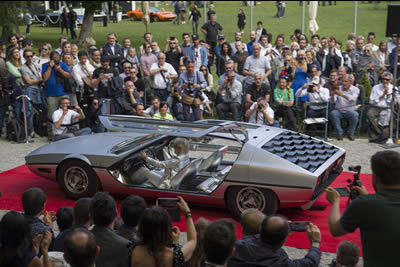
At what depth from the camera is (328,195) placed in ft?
14.2

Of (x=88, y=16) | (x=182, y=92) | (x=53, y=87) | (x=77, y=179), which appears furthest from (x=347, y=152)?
(x=88, y=16)

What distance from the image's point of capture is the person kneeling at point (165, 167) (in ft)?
Result: 28.1

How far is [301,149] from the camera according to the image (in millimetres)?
8500

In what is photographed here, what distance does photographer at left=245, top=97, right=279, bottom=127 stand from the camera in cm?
1245

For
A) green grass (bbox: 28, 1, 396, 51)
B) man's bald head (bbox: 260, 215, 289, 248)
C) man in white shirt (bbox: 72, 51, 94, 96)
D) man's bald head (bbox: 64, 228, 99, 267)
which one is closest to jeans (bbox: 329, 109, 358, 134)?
man in white shirt (bbox: 72, 51, 94, 96)

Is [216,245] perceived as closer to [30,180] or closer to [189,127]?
[189,127]

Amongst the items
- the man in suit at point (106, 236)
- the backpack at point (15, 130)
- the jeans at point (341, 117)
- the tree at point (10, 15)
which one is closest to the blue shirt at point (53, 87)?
the backpack at point (15, 130)

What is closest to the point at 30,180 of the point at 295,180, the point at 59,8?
the point at 295,180

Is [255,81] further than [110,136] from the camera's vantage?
Yes

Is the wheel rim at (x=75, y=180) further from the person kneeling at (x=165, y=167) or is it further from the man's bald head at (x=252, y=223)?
the man's bald head at (x=252, y=223)

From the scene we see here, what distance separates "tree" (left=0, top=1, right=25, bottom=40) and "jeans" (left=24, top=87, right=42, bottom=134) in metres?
13.6

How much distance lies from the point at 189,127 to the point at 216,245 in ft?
14.4

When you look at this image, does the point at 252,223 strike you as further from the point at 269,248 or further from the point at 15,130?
the point at 15,130

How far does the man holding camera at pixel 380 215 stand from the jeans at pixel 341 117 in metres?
9.27
